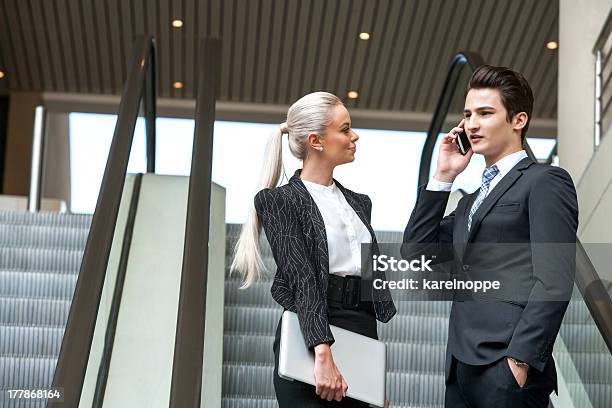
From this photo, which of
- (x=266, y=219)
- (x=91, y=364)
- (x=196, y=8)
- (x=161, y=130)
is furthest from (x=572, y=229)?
(x=196, y=8)

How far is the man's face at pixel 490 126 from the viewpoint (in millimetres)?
3086

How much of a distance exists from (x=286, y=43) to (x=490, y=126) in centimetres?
1007

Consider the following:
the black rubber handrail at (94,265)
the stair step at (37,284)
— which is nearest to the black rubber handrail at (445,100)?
the black rubber handrail at (94,265)

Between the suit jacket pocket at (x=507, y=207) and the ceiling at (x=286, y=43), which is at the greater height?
the ceiling at (x=286, y=43)

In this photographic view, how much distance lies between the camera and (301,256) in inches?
122

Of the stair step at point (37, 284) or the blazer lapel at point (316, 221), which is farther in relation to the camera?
the stair step at point (37, 284)

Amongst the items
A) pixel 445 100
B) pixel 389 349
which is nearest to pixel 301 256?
pixel 389 349

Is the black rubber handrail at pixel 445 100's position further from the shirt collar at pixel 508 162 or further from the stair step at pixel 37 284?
the shirt collar at pixel 508 162

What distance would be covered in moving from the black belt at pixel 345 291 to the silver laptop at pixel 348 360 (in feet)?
0.30

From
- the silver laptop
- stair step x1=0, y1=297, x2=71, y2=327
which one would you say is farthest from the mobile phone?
stair step x1=0, y1=297, x2=71, y2=327

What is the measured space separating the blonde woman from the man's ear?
0.50m

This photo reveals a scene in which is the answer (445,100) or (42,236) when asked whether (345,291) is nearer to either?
(42,236)

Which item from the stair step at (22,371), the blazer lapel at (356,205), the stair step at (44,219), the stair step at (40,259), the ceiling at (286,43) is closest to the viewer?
the blazer lapel at (356,205)

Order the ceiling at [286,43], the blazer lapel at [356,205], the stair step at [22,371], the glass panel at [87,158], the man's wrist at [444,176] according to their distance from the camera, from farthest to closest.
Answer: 1. the ceiling at [286,43]
2. the glass panel at [87,158]
3. the stair step at [22,371]
4. the blazer lapel at [356,205]
5. the man's wrist at [444,176]
